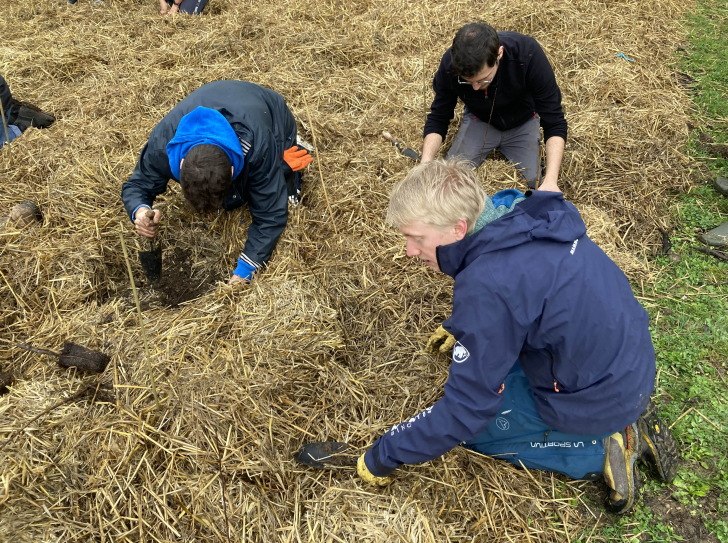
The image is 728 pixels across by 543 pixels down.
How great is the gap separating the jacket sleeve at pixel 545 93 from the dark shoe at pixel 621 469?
238cm

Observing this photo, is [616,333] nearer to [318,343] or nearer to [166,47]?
[318,343]

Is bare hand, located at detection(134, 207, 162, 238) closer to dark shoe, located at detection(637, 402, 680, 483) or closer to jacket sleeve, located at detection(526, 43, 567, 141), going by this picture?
jacket sleeve, located at detection(526, 43, 567, 141)

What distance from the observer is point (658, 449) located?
2.38 meters

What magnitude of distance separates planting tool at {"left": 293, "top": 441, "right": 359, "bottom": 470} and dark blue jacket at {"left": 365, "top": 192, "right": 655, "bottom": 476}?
13.5 inches

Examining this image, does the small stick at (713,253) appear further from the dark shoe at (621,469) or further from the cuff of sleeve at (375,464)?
the cuff of sleeve at (375,464)

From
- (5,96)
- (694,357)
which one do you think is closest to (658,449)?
(694,357)

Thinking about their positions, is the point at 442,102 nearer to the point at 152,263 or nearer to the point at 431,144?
the point at 431,144

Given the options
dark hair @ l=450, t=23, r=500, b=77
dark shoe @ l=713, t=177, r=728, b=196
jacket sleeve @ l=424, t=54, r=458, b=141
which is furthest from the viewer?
dark shoe @ l=713, t=177, r=728, b=196

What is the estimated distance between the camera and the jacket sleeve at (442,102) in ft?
12.2

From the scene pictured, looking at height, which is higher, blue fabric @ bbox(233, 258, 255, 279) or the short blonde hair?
the short blonde hair

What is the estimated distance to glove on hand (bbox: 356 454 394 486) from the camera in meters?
2.23

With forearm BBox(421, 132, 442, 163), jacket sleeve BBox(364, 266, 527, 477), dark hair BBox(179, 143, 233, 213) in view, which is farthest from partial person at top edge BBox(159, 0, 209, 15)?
jacket sleeve BBox(364, 266, 527, 477)

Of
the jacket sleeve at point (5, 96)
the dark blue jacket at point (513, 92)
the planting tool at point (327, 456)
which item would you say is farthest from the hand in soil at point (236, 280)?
the jacket sleeve at point (5, 96)

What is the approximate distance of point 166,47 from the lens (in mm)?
5562
